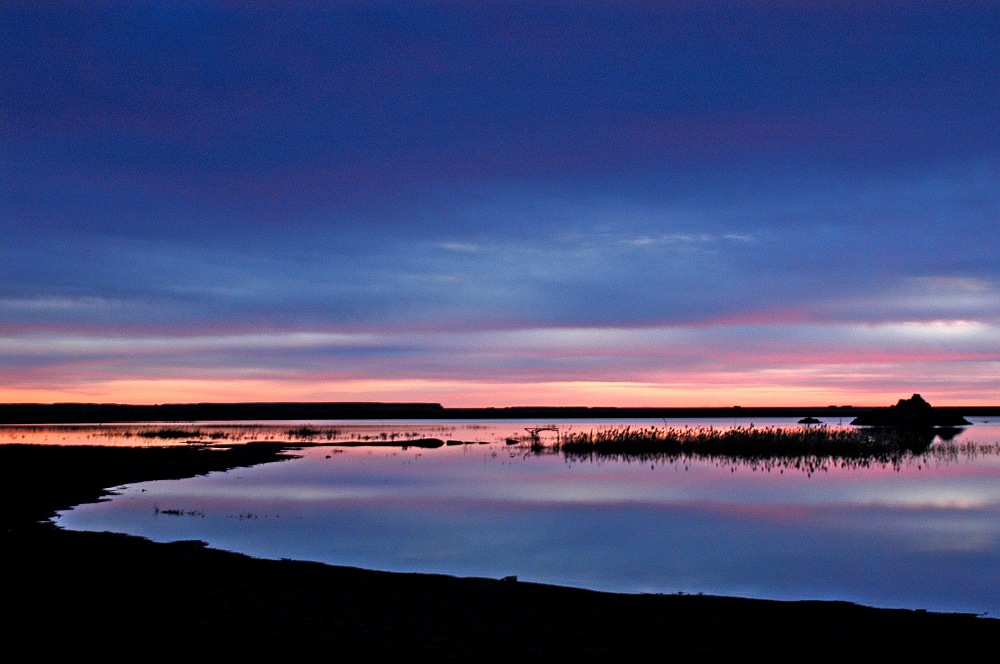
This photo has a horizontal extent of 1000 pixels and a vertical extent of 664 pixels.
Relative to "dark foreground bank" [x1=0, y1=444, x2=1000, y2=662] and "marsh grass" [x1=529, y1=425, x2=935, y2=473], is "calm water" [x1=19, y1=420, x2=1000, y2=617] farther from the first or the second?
"marsh grass" [x1=529, y1=425, x2=935, y2=473]

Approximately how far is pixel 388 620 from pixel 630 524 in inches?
614

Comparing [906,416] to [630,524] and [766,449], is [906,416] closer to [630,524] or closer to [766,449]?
[766,449]

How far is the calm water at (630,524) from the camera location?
61.6 feet

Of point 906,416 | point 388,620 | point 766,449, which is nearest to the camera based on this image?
point 388,620

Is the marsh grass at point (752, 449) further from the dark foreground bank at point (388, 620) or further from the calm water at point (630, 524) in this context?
the dark foreground bank at point (388, 620)

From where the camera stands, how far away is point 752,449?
56.4 metres

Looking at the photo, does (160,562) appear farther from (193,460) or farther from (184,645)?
(193,460)

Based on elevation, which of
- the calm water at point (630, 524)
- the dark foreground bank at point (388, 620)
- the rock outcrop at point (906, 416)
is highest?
the rock outcrop at point (906, 416)

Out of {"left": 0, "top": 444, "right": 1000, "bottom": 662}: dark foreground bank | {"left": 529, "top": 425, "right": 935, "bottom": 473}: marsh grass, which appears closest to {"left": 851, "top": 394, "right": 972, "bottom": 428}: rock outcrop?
{"left": 529, "top": 425, "right": 935, "bottom": 473}: marsh grass

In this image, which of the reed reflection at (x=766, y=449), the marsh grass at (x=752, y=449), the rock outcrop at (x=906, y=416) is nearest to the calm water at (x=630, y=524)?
the reed reflection at (x=766, y=449)

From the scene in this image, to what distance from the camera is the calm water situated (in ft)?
61.6

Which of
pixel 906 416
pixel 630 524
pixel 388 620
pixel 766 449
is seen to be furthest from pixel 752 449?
pixel 906 416

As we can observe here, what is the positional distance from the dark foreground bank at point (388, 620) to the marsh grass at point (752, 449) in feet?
112

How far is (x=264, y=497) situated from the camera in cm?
3309
